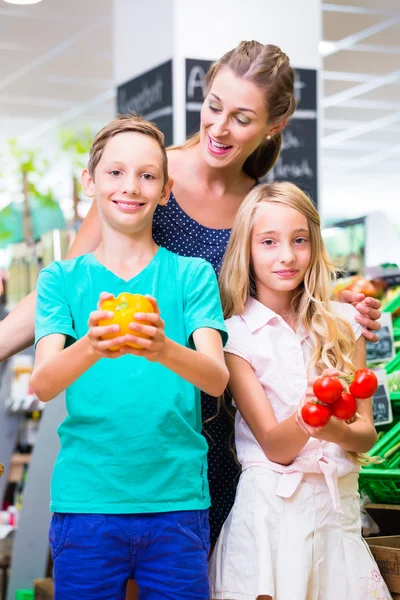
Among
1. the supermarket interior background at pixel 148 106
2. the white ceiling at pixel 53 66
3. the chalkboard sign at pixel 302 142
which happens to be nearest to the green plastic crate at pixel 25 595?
the supermarket interior background at pixel 148 106

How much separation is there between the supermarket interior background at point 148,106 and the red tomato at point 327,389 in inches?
22.7

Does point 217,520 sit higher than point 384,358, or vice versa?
point 384,358

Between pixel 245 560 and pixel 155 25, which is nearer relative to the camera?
pixel 245 560

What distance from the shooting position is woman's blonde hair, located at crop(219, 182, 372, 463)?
1919 mm

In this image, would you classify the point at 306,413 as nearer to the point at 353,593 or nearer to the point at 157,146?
the point at 353,593

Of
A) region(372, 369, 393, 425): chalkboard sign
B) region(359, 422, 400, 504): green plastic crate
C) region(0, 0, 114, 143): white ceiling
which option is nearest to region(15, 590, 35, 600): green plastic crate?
region(359, 422, 400, 504): green plastic crate

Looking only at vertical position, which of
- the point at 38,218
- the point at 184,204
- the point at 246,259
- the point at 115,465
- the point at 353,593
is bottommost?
the point at 353,593

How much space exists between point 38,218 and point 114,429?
3644 mm

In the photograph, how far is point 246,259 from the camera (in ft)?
6.32

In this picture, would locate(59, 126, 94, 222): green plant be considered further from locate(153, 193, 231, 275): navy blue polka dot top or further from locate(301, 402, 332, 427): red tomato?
locate(301, 402, 332, 427): red tomato

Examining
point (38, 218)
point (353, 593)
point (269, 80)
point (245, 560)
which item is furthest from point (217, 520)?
point (38, 218)

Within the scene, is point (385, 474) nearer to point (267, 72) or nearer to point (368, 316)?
point (368, 316)

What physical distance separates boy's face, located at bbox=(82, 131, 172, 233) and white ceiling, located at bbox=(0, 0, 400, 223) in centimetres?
472

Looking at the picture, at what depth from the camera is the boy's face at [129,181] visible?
1643 mm
